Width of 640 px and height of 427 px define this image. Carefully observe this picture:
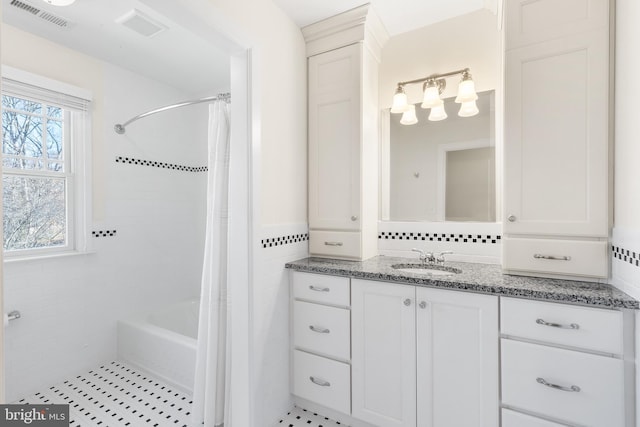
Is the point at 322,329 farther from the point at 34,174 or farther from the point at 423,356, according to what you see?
the point at 34,174

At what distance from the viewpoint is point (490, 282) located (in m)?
1.47

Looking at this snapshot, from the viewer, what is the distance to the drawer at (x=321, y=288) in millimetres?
1762

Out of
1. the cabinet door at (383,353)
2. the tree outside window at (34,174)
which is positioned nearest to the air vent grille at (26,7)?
the tree outside window at (34,174)

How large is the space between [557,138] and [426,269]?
963mm

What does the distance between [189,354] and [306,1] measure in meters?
2.36

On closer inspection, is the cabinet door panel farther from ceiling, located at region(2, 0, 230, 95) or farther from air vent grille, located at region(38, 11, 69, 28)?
air vent grille, located at region(38, 11, 69, 28)

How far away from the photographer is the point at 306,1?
6.16 ft

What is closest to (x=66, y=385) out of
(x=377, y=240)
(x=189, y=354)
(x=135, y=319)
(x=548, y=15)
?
(x=135, y=319)

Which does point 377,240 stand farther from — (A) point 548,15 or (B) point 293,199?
(A) point 548,15

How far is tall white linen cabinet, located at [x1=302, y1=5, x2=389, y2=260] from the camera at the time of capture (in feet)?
6.62

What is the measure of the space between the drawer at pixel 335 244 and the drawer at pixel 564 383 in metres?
0.93

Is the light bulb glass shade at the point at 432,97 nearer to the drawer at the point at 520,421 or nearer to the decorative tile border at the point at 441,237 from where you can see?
the decorative tile border at the point at 441,237

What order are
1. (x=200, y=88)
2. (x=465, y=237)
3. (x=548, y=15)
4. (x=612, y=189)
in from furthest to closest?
(x=200, y=88) < (x=465, y=237) < (x=548, y=15) < (x=612, y=189)

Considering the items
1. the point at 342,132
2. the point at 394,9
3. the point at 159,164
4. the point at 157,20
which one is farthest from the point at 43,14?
the point at 394,9
